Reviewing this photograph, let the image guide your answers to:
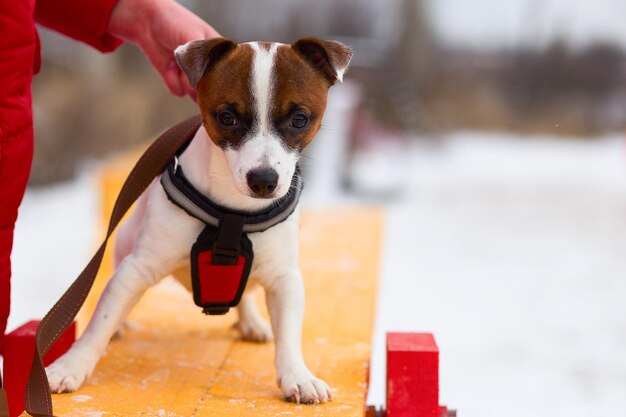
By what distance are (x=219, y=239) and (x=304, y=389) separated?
338 mm

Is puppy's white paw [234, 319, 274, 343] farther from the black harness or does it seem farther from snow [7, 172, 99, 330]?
snow [7, 172, 99, 330]

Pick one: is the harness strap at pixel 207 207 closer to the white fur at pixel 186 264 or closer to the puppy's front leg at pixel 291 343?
the white fur at pixel 186 264

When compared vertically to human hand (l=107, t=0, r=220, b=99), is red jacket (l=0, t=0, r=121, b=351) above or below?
below

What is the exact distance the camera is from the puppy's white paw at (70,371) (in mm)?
1726

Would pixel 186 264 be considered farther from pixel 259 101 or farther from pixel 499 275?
pixel 499 275

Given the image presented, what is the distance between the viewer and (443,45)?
1227cm

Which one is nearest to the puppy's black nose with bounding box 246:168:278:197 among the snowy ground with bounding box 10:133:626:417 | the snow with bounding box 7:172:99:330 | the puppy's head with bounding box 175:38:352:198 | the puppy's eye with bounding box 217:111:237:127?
the puppy's head with bounding box 175:38:352:198

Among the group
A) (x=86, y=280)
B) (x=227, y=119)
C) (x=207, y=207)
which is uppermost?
(x=227, y=119)

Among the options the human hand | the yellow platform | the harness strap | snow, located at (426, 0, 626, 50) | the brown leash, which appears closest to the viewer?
the brown leash

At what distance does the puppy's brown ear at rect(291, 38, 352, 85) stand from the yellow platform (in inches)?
25.4

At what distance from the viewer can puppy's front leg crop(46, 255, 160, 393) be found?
1.74m

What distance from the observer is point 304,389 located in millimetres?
1729

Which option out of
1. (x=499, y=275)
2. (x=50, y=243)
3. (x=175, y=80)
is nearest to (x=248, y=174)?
(x=175, y=80)

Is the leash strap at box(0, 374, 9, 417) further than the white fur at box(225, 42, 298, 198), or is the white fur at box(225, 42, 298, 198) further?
the leash strap at box(0, 374, 9, 417)
